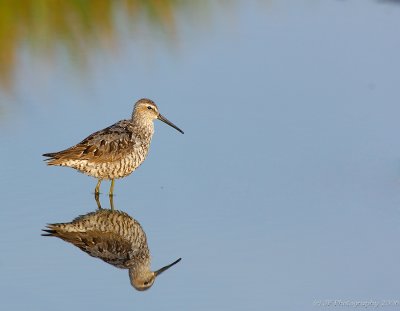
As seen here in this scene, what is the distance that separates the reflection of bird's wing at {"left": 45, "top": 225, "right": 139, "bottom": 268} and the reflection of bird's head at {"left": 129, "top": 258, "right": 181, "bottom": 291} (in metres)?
0.45

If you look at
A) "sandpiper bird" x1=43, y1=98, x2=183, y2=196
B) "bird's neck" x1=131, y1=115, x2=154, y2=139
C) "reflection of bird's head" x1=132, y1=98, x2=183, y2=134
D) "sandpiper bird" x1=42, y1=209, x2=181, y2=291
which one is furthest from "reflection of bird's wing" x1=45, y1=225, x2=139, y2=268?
"reflection of bird's head" x1=132, y1=98, x2=183, y2=134

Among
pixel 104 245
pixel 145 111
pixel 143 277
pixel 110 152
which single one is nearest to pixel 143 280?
pixel 143 277

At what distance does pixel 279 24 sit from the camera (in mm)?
21422

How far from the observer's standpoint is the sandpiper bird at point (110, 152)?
51.6 feet

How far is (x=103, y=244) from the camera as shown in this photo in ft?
45.9

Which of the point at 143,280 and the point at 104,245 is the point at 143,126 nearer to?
the point at 104,245

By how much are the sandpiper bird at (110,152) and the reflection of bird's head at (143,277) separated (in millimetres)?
2679

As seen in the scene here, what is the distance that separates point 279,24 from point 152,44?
84.4 inches

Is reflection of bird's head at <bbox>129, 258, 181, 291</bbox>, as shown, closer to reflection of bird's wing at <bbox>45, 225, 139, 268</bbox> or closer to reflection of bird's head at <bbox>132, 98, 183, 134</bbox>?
reflection of bird's wing at <bbox>45, 225, 139, 268</bbox>

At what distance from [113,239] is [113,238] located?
2cm

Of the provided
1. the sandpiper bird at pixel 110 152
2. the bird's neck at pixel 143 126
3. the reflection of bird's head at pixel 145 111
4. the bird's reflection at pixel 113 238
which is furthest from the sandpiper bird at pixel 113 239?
Result: the reflection of bird's head at pixel 145 111

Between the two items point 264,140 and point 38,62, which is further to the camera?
point 38,62

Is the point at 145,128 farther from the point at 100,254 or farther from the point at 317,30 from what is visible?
the point at 317,30

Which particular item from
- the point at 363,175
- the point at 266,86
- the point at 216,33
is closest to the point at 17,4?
the point at 216,33
